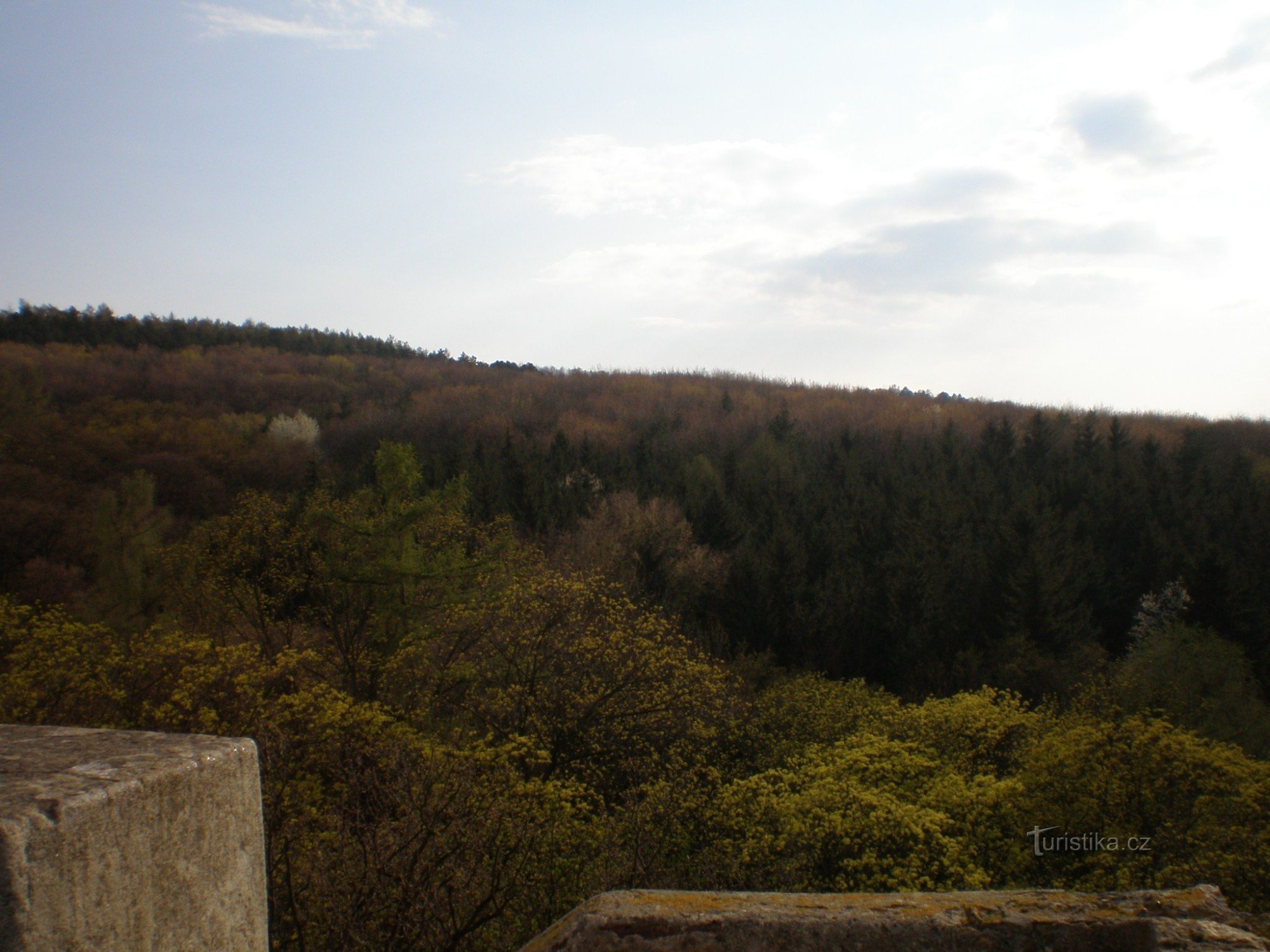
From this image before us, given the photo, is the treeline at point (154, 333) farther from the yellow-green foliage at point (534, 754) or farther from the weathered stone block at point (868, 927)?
the weathered stone block at point (868, 927)

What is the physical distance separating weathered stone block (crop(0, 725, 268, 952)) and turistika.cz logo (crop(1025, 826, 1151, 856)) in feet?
39.4

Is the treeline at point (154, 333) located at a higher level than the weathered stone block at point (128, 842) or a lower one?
higher

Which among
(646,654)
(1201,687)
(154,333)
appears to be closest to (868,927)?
(646,654)

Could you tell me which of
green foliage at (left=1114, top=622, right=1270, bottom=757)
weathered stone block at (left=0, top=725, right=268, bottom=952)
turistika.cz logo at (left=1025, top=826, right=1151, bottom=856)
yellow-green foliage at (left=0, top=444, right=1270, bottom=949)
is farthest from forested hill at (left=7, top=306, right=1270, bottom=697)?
weathered stone block at (left=0, top=725, right=268, bottom=952)

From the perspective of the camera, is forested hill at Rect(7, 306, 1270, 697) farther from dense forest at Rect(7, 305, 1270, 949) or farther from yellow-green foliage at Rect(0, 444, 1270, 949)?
yellow-green foliage at Rect(0, 444, 1270, 949)

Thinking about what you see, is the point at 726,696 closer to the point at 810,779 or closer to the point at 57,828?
the point at 810,779

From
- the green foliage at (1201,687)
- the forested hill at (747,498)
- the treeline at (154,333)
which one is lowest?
the green foliage at (1201,687)

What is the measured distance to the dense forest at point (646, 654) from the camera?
10.5 meters

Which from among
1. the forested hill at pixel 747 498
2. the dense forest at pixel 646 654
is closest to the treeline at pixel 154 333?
the forested hill at pixel 747 498

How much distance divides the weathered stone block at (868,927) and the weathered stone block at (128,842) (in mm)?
807

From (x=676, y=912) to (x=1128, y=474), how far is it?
5149 centimetres

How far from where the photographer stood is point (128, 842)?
1.45m

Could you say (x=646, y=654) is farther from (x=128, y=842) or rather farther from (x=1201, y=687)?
(x=128, y=842)

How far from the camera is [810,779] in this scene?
13.9 m
